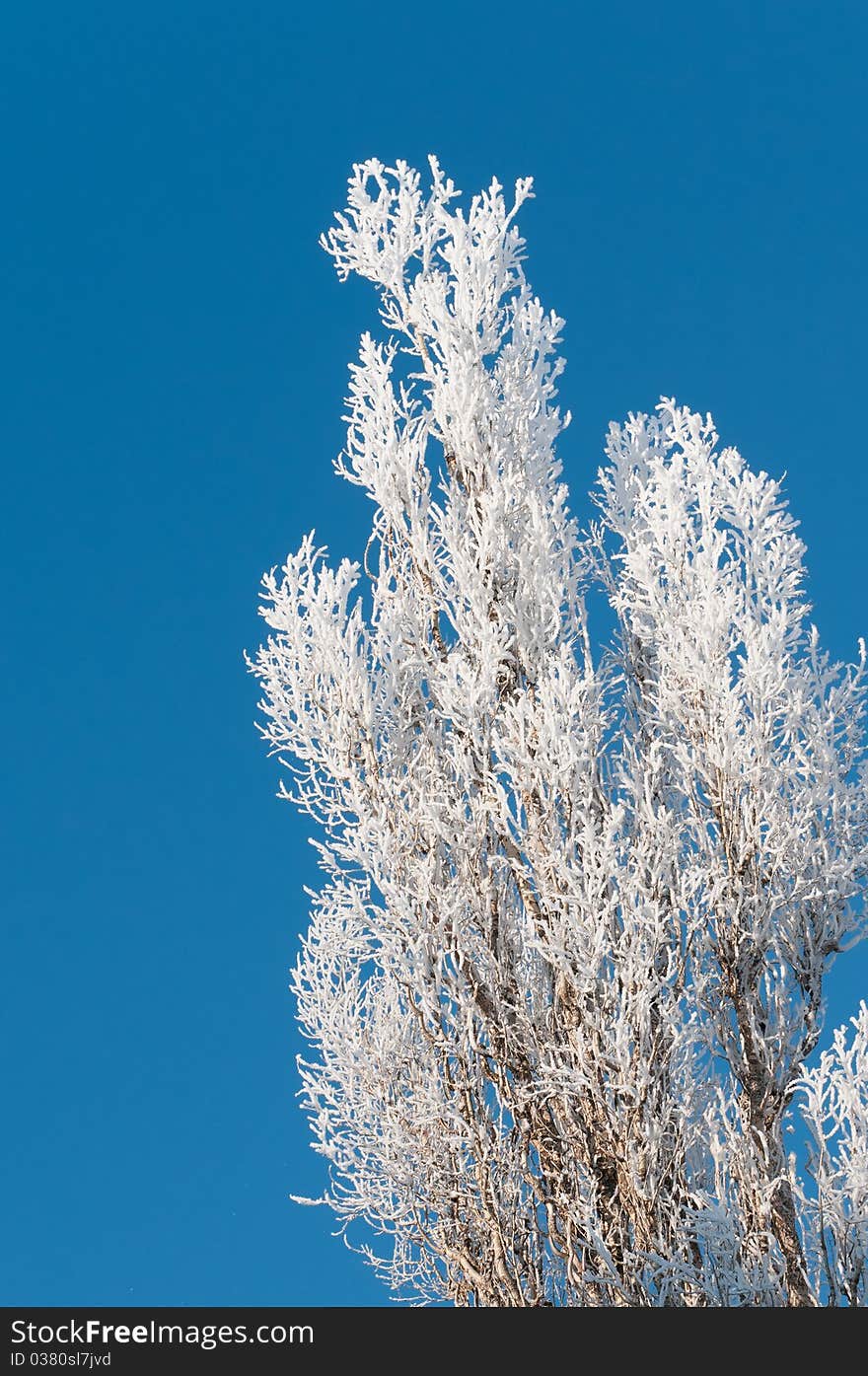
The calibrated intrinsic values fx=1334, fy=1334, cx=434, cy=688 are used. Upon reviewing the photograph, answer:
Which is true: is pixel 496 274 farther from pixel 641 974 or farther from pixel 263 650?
pixel 641 974

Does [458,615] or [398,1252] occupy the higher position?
[458,615]

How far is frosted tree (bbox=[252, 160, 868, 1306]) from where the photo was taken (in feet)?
24.3

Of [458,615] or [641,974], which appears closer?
[641,974]

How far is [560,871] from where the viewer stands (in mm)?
7465

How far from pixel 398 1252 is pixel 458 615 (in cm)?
404

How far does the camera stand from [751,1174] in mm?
7879

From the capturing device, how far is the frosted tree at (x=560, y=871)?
7418 millimetres

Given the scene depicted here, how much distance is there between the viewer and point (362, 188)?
10.2 m
